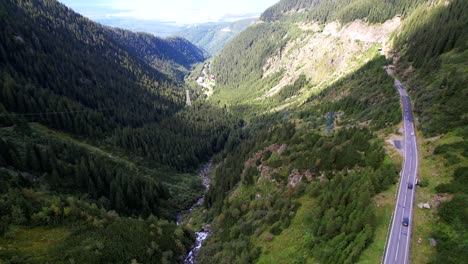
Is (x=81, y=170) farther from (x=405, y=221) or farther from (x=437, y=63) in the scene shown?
(x=437, y=63)

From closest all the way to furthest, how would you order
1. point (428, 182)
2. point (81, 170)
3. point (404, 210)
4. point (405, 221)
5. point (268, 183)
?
point (405, 221), point (404, 210), point (428, 182), point (268, 183), point (81, 170)

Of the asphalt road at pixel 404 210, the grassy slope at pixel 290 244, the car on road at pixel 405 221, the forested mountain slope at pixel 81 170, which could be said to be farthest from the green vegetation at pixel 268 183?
the car on road at pixel 405 221

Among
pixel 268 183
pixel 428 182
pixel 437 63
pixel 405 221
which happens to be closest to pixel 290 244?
pixel 405 221

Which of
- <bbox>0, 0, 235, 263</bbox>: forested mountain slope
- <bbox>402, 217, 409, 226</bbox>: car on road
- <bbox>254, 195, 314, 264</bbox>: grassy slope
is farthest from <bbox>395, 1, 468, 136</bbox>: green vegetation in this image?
<bbox>0, 0, 235, 263</bbox>: forested mountain slope

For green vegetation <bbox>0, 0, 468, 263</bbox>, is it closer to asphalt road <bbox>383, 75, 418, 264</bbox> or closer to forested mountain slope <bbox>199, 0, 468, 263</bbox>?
forested mountain slope <bbox>199, 0, 468, 263</bbox>

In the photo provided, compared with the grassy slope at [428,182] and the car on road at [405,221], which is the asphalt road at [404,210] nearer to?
the car on road at [405,221]
